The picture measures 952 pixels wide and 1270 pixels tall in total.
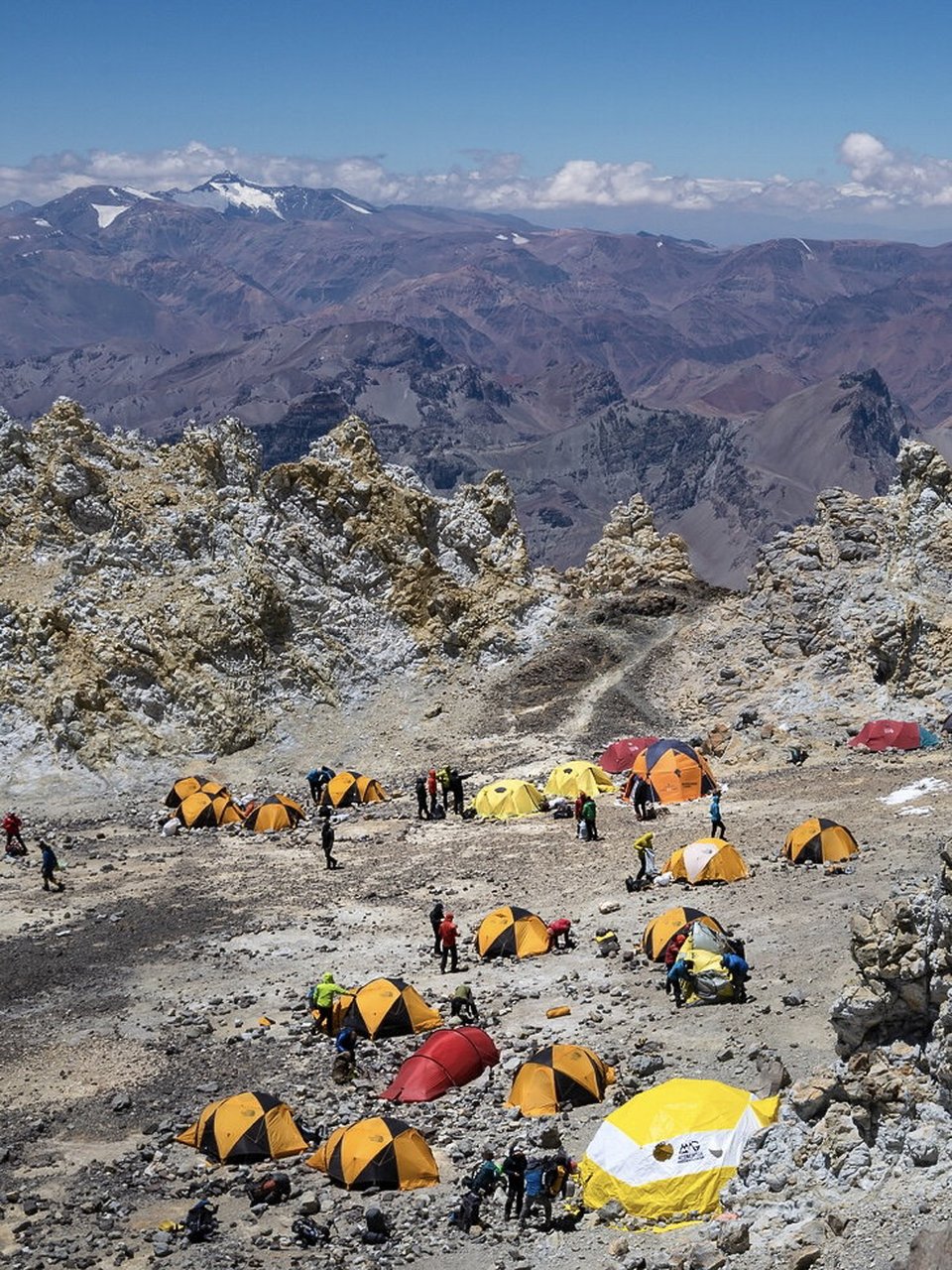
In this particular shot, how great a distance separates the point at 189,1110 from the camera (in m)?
21.6

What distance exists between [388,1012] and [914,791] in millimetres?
14484

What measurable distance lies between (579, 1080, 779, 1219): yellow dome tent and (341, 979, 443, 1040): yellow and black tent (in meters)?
6.45

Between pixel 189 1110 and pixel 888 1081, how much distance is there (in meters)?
11.3

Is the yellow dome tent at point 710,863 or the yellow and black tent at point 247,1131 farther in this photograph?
the yellow dome tent at point 710,863

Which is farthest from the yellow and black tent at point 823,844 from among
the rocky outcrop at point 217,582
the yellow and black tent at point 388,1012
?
the rocky outcrop at point 217,582

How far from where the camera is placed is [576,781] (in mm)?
38156

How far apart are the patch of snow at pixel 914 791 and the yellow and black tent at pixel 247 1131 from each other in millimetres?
16884

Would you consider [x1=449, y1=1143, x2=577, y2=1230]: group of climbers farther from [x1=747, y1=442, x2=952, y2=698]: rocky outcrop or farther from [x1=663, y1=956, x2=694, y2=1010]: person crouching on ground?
[x1=747, y1=442, x2=952, y2=698]: rocky outcrop

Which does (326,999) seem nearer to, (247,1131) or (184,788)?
(247,1131)

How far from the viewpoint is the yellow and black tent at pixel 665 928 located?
24.6 m

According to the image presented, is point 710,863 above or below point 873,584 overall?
below

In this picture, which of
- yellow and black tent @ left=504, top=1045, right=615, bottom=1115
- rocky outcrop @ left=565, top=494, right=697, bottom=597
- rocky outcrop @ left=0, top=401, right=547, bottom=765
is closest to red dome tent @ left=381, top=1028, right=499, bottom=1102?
yellow and black tent @ left=504, top=1045, right=615, bottom=1115

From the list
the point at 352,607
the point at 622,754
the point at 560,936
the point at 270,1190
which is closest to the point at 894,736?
the point at 622,754

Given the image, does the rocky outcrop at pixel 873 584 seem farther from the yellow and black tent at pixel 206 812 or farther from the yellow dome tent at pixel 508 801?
the yellow and black tent at pixel 206 812
